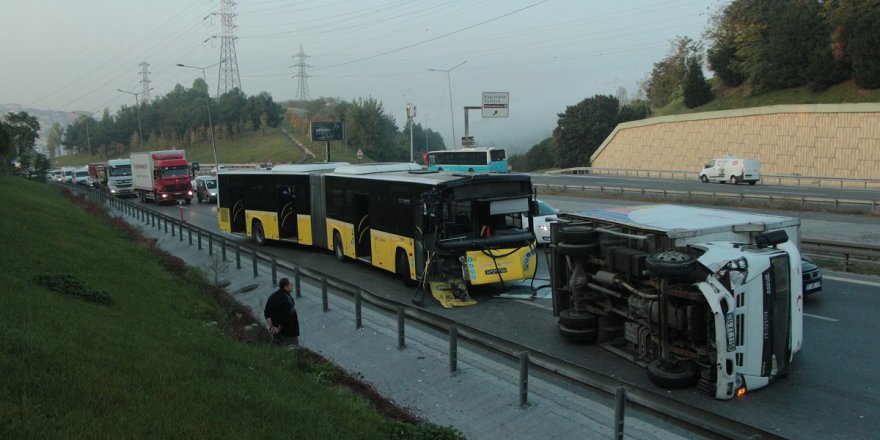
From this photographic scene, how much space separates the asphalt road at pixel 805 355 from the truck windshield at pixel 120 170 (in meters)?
47.3

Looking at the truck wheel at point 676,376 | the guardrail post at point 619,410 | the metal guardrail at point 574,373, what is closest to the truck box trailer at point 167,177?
the metal guardrail at point 574,373

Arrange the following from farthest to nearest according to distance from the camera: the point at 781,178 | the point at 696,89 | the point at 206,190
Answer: the point at 696,89, the point at 206,190, the point at 781,178

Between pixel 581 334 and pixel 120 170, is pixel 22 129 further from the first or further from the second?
pixel 581 334

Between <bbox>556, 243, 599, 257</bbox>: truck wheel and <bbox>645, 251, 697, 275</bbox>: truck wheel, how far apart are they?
192cm

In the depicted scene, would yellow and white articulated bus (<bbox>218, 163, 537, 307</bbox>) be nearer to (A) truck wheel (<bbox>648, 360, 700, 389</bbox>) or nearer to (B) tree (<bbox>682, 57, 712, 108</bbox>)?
(A) truck wheel (<bbox>648, 360, 700, 389</bbox>)

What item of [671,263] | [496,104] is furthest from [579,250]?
[496,104]

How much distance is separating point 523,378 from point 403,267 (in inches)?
350

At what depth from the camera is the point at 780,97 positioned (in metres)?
57.3

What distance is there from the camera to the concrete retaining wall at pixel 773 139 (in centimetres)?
4609

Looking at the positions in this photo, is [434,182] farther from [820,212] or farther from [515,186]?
[820,212]

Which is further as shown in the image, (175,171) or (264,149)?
(264,149)

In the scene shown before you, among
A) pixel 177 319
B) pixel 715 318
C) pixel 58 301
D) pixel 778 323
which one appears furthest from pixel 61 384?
pixel 778 323

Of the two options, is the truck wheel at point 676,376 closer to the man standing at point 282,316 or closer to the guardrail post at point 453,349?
the guardrail post at point 453,349

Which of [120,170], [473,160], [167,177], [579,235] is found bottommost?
[579,235]
